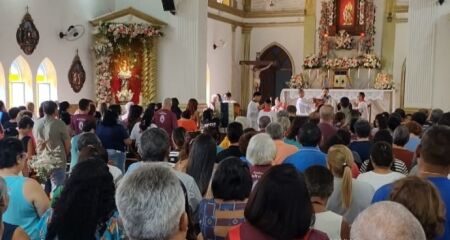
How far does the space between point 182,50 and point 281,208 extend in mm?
12548

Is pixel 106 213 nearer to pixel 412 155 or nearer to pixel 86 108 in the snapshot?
pixel 412 155

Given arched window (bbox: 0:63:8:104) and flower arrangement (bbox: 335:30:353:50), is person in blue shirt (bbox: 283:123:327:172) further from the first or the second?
flower arrangement (bbox: 335:30:353:50)

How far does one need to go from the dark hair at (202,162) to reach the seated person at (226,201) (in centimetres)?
112

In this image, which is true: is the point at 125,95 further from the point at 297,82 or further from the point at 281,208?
the point at 281,208

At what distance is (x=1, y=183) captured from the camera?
2.64 metres

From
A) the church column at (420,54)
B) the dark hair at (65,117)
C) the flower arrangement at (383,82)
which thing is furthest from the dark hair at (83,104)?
the flower arrangement at (383,82)

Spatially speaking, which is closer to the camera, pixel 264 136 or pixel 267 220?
pixel 267 220

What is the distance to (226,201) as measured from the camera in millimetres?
3422

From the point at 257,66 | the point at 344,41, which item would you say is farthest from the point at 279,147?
the point at 257,66

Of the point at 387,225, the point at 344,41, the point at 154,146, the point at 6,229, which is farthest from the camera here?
the point at 344,41

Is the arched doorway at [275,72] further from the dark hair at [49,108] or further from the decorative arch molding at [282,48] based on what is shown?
the dark hair at [49,108]

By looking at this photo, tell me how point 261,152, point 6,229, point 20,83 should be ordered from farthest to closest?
point 20,83 → point 261,152 → point 6,229

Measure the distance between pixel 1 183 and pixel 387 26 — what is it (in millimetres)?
18563

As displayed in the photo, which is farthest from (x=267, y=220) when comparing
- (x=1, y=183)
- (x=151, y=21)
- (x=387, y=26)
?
(x=387, y=26)
